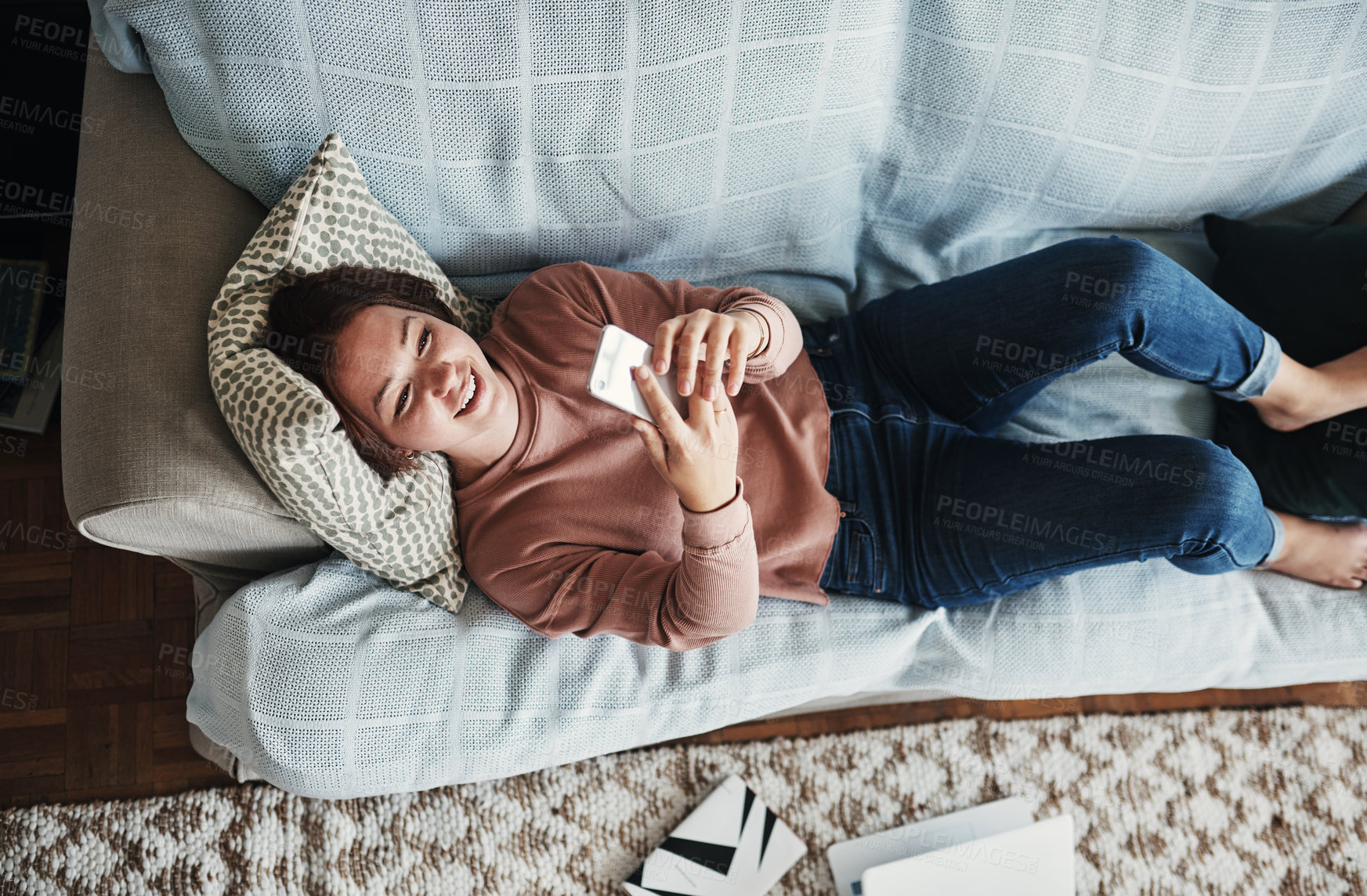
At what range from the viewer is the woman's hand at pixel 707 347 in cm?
88

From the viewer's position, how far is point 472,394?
955mm

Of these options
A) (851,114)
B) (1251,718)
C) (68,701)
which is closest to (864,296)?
(851,114)

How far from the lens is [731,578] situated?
0.93 meters

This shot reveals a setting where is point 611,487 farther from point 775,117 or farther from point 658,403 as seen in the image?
point 775,117

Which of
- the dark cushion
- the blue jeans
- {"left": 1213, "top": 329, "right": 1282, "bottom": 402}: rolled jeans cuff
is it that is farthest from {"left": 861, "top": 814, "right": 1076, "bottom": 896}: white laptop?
{"left": 1213, "top": 329, "right": 1282, "bottom": 402}: rolled jeans cuff

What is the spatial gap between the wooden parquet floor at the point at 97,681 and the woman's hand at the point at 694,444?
0.72 metres

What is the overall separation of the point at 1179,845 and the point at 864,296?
45.1 inches

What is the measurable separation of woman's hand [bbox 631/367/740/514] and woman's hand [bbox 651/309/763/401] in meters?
0.02

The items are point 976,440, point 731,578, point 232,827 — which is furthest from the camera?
point 232,827

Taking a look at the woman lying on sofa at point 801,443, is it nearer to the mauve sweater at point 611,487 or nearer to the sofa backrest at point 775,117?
the mauve sweater at point 611,487

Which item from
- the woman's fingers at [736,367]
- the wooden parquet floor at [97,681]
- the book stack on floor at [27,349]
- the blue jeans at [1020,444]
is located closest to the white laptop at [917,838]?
the wooden parquet floor at [97,681]

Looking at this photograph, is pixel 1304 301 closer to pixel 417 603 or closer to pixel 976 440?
pixel 976 440

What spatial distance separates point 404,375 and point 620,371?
10.4 inches

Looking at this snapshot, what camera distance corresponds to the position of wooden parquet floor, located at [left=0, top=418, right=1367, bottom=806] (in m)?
1.38
